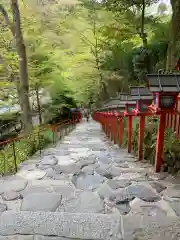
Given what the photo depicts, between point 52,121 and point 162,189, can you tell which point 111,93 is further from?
point 162,189

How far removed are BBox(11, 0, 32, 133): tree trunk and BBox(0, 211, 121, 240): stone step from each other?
24.5ft

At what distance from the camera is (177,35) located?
827 cm

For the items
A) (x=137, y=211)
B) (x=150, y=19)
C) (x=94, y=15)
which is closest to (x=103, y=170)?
(x=137, y=211)

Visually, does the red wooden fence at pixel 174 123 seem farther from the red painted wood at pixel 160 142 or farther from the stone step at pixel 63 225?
→ the stone step at pixel 63 225

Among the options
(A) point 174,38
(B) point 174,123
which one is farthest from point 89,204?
(A) point 174,38

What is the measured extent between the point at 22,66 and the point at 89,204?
8141 millimetres

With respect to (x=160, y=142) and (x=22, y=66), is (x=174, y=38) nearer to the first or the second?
(x=160, y=142)

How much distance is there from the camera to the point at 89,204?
3.81 metres

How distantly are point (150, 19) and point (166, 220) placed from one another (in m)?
11.6

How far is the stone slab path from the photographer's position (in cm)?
306

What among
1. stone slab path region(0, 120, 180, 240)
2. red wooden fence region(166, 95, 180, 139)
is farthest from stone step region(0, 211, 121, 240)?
red wooden fence region(166, 95, 180, 139)

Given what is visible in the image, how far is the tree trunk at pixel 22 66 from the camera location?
32.8 ft

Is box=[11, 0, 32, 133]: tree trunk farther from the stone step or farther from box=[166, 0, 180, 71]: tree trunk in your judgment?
the stone step

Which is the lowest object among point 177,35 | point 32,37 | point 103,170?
point 103,170
